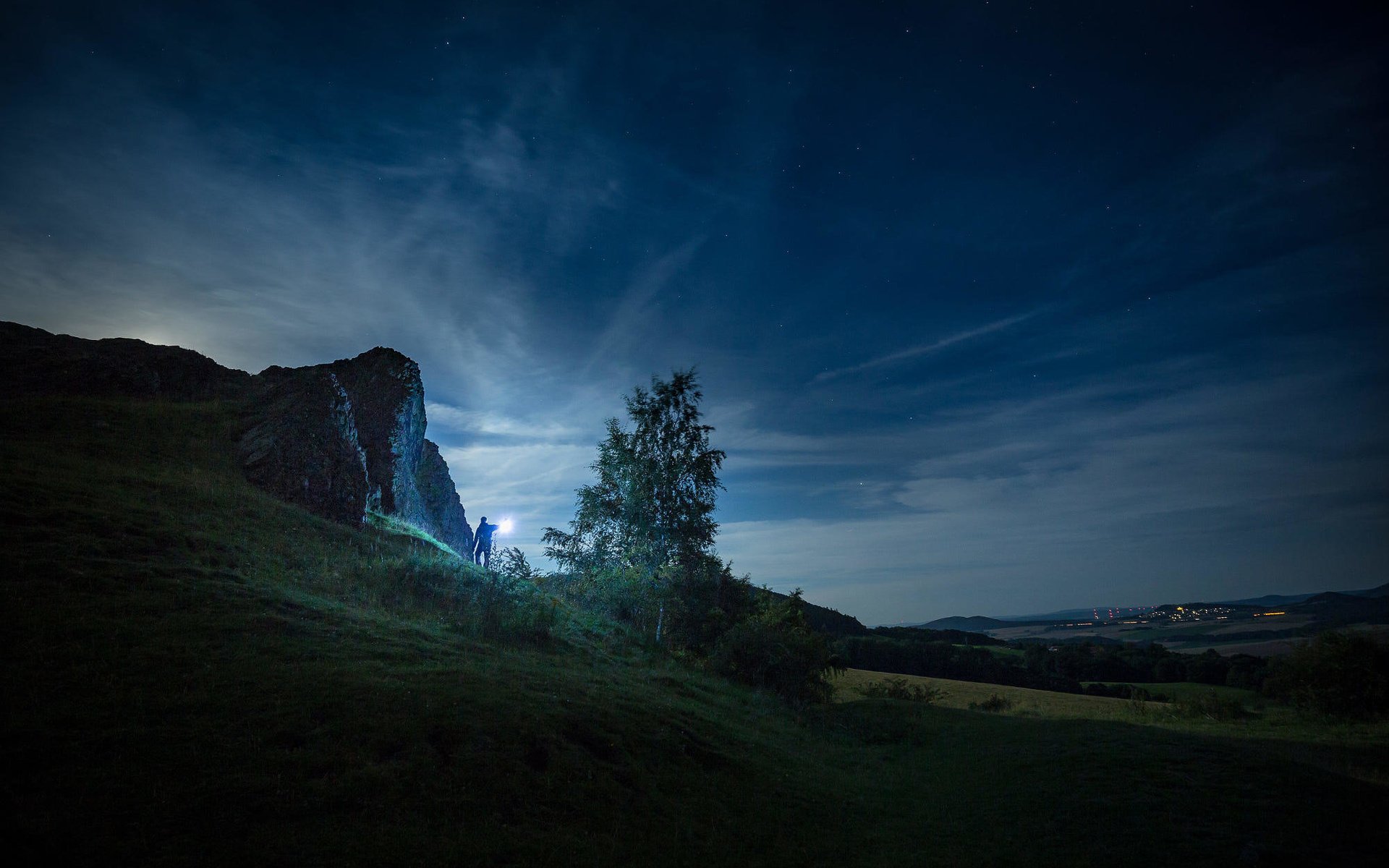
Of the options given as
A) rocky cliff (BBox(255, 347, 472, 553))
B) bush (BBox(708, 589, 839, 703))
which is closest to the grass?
rocky cliff (BBox(255, 347, 472, 553))

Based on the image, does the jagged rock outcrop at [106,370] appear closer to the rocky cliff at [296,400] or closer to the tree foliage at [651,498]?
the rocky cliff at [296,400]

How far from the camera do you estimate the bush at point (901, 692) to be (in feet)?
130

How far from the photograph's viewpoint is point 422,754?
971 cm

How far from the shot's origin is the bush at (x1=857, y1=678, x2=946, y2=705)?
130 ft

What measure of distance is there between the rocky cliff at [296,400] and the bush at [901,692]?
3726 cm

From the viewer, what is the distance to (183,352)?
4478cm

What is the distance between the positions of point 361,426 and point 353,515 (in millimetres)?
16325

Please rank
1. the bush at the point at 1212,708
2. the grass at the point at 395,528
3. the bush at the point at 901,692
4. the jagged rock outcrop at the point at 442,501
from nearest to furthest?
1. the bush at the point at 1212,708
2. the grass at the point at 395,528
3. the bush at the point at 901,692
4. the jagged rock outcrop at the point at 442,501

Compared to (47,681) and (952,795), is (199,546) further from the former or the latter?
(952,795)

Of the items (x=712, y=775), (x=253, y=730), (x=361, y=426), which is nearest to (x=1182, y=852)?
(x=712, y=775)

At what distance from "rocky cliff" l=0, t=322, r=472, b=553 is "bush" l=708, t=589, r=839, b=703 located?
71.4 feet

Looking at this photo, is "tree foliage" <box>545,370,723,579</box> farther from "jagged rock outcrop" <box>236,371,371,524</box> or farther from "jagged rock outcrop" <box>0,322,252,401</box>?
"jagged rock outcrop" <box>0,322,252,401</box>

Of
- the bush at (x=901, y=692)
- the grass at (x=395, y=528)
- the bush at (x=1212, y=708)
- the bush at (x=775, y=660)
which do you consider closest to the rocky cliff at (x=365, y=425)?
the grass at (x=395, y=528)

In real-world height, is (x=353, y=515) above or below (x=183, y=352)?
below
